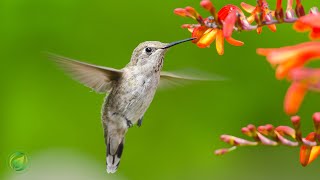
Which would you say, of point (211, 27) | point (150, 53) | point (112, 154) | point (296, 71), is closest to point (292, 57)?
point (296, 71)

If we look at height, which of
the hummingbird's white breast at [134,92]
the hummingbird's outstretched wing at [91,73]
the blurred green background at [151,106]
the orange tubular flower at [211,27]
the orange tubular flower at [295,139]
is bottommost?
the blurred green background at [151,106]

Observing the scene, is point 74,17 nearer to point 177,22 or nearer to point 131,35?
point 131,35

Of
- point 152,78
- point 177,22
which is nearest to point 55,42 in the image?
point 177,22

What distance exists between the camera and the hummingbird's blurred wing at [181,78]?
9.93ft

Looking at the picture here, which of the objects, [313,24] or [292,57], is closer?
[292,57]

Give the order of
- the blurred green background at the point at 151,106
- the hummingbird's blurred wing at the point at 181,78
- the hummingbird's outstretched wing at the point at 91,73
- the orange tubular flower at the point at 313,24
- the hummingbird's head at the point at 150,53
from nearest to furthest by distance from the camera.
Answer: the orange tubular flower at the point at 313,24
the hummingbird's outstretched wing at the point at 91,73
the hummingbird's blurred wing at the point at 181,78
the hummingbird's head at the point at 150,53
the blurred green background at the point at 151,106

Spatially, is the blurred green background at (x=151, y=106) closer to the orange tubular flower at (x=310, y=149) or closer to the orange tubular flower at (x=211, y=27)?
the orange tubular flower at (x=211, y=27)

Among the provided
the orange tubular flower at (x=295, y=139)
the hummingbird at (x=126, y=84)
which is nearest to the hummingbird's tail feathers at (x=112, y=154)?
the hummingbird at (x=126, y=84)

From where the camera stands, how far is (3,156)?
5617mm

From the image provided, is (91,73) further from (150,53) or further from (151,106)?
(151,106)

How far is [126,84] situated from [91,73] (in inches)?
8.6

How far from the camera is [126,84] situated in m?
3.27

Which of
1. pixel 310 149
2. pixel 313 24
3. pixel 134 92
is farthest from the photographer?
pixel 134 92

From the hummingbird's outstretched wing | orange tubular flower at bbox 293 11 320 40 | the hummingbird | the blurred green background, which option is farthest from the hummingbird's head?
the blurred green background
